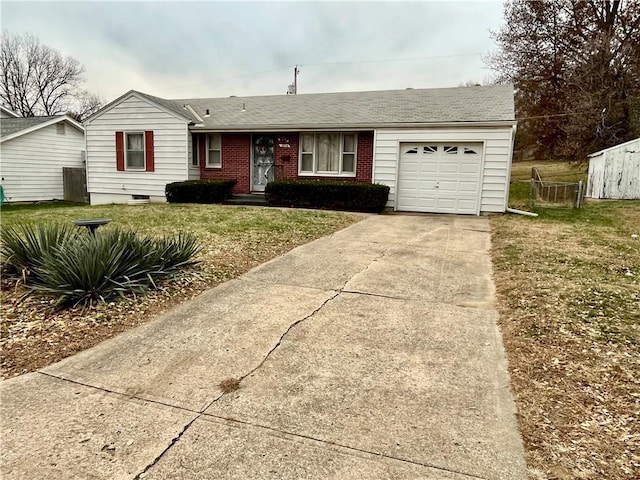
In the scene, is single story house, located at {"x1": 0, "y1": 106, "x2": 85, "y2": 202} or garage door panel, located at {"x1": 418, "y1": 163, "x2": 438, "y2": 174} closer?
garage door panel, located at {"x1": 418, "y1": 163, "x2": 438, "y2": 174}

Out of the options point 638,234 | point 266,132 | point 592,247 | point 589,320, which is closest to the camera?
point 589,320

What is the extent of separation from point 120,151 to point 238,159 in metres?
4.69

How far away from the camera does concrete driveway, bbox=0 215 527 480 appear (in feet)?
7.29

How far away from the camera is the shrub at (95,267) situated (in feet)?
14.8

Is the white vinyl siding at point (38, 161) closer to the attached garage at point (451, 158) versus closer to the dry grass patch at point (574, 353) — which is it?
the attached garage at point (451, 158)

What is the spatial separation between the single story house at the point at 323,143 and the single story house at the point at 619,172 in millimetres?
5292

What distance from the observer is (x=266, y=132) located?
49.1ft

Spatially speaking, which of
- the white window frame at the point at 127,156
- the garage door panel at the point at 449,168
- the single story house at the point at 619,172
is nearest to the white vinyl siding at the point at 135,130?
the white window frame at the point at 127,156

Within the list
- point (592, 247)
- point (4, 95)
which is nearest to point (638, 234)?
point (592, 247)

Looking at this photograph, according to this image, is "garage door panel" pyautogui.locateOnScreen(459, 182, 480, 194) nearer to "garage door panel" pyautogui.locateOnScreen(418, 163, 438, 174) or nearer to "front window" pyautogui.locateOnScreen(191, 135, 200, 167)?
"garage door panel" pyautogui.locateOnScreen(418, 163, 438, 174)

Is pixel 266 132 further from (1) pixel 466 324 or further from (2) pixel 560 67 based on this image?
(2) pixel 560 67

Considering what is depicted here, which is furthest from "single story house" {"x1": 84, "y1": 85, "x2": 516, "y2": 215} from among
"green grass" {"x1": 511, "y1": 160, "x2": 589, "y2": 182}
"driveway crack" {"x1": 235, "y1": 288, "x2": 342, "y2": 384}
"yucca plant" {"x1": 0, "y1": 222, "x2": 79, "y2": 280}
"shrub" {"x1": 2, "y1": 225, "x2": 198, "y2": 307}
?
"green grass" {"x1": 511, "y1": 160, "x2": 589, "y2": 182}

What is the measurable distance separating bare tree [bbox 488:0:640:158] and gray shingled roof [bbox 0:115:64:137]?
976 inches

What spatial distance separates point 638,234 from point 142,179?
15340 millimetres
